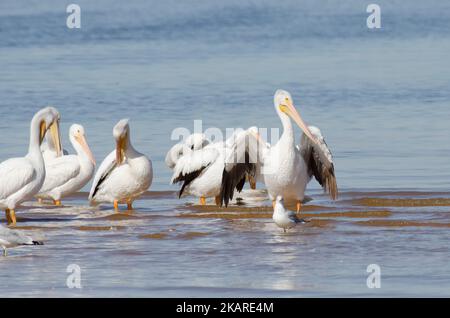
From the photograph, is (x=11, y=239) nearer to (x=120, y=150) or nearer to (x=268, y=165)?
(x=268, y=165)

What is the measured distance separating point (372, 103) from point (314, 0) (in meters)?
21.5

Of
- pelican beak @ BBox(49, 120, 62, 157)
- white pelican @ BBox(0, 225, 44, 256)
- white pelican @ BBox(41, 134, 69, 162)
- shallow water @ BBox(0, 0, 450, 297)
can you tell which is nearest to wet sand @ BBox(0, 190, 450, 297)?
shallow water @ BBox(0, 0, 450, 297)

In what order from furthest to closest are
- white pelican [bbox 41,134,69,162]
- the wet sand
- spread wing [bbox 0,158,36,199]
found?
white pelican [bbox 41,134,69,162]
spread wing [bbox 0,158,36,199]
the wet sand

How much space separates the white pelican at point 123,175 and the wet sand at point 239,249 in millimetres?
174

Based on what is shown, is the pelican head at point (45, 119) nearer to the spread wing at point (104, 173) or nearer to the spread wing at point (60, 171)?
the spread wing at point (60, 171)

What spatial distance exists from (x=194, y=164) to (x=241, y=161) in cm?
82

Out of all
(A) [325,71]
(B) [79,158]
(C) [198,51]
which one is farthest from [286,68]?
(B) [79,158]

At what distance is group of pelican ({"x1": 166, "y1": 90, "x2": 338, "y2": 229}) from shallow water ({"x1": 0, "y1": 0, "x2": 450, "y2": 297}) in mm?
257

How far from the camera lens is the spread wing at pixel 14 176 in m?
10.1

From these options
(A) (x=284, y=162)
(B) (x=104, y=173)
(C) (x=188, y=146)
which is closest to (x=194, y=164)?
(B) (x=104, y=173)

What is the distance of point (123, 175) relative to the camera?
11.1 m

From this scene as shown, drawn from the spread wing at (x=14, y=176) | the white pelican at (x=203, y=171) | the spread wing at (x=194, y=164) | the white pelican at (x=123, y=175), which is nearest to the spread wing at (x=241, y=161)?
the white pelican at (x=203, y=171)

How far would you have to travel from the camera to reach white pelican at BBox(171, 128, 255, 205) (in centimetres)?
1134

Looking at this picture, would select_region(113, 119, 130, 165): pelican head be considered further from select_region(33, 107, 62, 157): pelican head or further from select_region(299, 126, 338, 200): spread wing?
select_region(299, 126, 338, 200): spread wing
